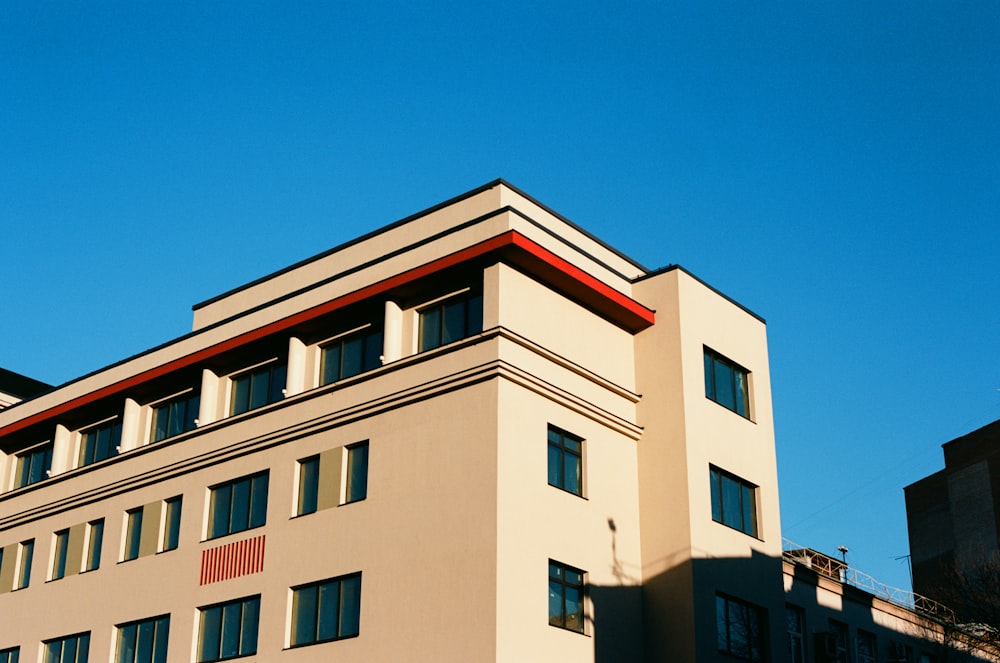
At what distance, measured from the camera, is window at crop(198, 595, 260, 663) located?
33750mm

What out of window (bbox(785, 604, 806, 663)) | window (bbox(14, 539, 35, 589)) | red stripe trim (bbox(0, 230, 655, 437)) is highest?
red stripe trim (bbox(0, 230, 655, 437))

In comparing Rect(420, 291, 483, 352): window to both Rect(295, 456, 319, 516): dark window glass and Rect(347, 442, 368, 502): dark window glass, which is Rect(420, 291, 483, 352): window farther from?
Rect(295, 456, 319, 516): dark window glass

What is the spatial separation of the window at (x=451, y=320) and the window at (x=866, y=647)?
67.1ft

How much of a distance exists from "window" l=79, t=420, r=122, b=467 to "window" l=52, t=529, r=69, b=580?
245 centimetres

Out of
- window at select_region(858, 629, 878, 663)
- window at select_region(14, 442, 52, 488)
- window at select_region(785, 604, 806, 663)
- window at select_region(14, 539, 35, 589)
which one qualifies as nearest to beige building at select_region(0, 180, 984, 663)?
window at select_region(14, 539, 35, 589)

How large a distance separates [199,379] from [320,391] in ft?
20.2

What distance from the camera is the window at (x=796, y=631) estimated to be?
1517 inches

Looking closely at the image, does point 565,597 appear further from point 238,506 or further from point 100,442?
point 100,442

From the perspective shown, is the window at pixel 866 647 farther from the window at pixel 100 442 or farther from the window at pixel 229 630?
the window at pixel 100 442

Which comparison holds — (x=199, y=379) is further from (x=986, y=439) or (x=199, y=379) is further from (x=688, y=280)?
(x=986, y=439)

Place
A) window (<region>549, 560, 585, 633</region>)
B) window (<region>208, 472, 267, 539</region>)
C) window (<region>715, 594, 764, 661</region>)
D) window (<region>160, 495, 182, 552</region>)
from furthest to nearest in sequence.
→ 1. window (<region>160, 495, 182, 552</region>)
2. window (<region>208, 472, 267, 539</region>)
3. window (<region>715, 594, 764, 661</region>)
4. window (<region>549, 560, 585, 633</region>)

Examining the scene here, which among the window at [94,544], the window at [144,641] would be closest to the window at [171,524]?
the window at [144,641]

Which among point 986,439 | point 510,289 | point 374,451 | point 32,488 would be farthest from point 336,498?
point 986,439

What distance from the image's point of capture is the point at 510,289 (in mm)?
32156
